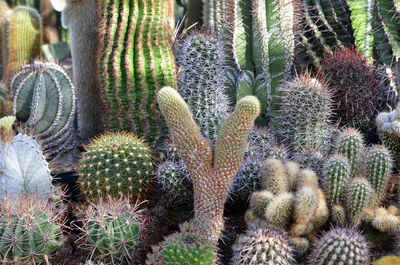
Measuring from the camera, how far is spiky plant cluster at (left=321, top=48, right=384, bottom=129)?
3244 millimetres

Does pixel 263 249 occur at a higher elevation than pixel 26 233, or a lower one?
lower

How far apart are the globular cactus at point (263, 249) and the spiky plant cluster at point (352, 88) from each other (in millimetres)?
1536

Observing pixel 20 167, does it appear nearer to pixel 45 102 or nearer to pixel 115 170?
pixel 115 170

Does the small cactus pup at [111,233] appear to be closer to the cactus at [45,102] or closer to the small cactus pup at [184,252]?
the small cactus pup at [184,252]

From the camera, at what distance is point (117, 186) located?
2.53m

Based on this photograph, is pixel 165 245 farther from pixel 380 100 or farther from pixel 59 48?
pixel 59 48

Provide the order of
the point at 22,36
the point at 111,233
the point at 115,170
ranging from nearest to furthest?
the point at 111,233
the point at 115,170
the point at 22,36

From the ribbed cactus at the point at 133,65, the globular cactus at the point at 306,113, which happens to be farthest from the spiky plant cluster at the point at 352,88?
the ribbed cactus at the point at 133,65

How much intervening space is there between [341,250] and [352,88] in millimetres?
1737

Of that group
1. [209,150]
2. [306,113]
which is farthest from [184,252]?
[306,113]

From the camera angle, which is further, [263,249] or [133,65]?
[133,65]

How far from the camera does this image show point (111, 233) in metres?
2.06

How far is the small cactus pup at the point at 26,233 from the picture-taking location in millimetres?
1884

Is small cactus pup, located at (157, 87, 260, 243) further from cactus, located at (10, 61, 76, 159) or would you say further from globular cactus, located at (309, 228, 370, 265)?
cactus, located at (10, 61, 76, 159)
